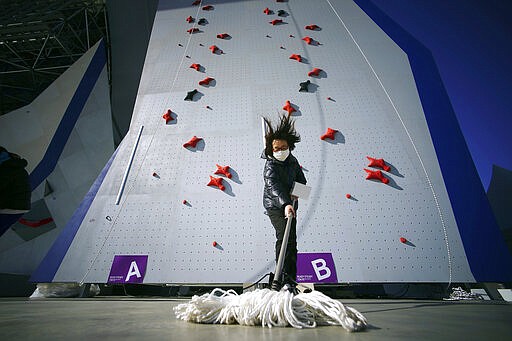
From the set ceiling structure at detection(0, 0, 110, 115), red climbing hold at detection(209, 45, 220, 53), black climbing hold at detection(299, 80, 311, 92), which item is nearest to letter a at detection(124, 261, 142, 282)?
black climbing hold at detection(299, 80, 311, 92)

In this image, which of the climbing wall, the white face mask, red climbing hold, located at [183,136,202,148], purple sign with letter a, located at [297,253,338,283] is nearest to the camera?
the white face mask

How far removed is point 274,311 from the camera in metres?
0.99

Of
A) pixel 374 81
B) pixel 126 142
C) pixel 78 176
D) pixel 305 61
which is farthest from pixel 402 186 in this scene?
pixel 78 176

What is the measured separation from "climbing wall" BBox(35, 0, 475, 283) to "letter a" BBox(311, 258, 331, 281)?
4.2 inches

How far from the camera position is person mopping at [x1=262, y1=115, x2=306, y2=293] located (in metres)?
1.56

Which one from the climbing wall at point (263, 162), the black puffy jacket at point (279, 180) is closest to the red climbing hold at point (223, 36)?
the climbing wall at point (263, 162)

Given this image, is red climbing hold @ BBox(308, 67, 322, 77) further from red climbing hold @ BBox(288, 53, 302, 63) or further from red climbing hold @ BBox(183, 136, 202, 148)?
red climbing hold @ BBox(183, 136, 202, 148)

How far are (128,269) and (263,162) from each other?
1.68 meters

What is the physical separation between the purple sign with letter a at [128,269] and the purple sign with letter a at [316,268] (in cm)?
144

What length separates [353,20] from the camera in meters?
4.03

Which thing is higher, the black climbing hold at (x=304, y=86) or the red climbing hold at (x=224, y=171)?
the black climbing hold at (x=304, y=86)

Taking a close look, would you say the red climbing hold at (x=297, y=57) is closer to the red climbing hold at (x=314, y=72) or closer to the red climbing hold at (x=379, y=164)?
the red climbing hold at (x=314, y=72)

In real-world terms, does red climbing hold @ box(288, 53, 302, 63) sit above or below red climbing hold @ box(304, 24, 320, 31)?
below

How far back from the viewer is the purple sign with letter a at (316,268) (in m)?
2.38
